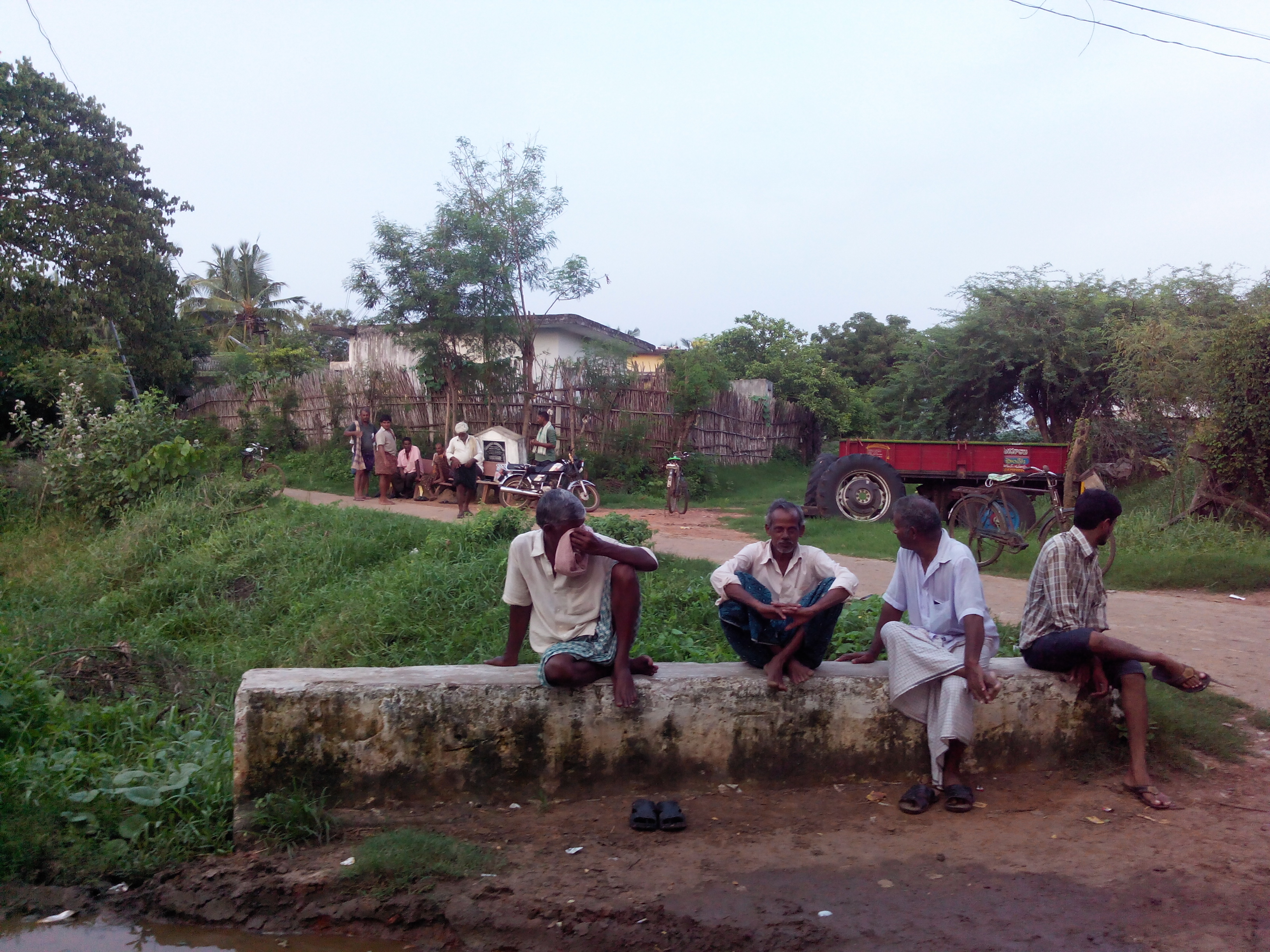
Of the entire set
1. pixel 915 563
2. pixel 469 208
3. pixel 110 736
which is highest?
pixel 469 208

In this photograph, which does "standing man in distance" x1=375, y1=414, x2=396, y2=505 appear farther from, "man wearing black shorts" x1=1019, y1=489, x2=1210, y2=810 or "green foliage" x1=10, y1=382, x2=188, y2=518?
"man wearing black shorts" x1=1019, y1=489, x2=1210, y2=810

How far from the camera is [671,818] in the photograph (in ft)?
12.5

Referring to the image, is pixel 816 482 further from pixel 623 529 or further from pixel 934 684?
pixel 934 684

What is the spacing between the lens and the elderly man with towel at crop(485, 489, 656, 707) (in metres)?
4.05

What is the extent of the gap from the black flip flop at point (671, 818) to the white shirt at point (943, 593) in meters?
1.39

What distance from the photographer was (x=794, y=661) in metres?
4.21

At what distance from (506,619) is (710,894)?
356cm

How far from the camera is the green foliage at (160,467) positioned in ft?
39.5

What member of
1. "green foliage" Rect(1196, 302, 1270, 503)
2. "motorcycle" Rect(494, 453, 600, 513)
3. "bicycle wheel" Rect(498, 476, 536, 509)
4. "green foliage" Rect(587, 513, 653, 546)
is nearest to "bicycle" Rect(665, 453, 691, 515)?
"motorcycle" Rect(494, 453, 600, 513)

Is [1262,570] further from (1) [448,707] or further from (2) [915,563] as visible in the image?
(1) [448,707]

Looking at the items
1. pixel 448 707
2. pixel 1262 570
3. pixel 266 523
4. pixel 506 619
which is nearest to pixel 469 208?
pixel 266 523

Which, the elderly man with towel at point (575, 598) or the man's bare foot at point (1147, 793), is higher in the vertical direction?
the elderly man with towel at point (575, 598)

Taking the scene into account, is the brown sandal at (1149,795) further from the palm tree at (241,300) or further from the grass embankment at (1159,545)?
the palm tree at (241,300)

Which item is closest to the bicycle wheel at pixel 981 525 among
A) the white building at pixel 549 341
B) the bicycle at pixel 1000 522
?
the bicycle at pixel 1000 522
